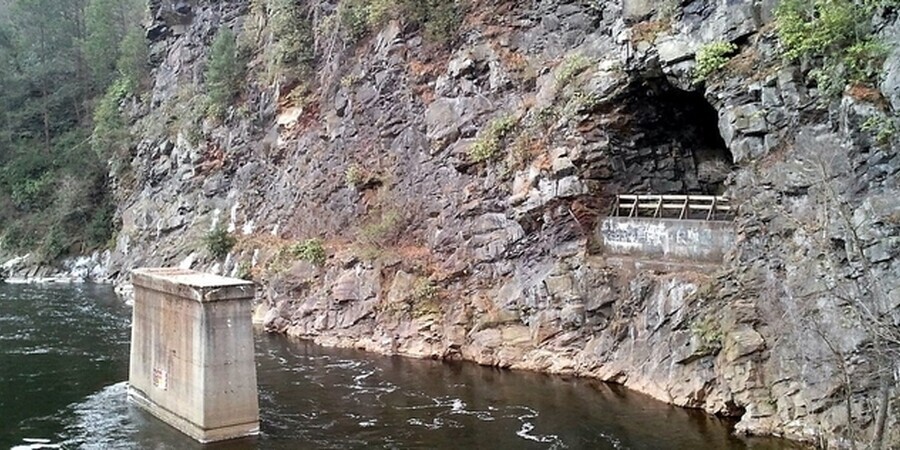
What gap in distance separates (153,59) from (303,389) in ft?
156

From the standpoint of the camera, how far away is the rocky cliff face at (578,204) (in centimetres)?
2009

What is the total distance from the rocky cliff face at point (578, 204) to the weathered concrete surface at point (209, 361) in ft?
35.0

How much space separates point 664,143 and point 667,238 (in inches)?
223

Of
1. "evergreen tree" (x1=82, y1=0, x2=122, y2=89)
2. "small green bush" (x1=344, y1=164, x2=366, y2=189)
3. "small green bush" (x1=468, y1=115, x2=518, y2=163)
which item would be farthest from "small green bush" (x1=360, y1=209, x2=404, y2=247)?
"evergreen tree" (x1=82, y1=0, x2=122, y2=89)

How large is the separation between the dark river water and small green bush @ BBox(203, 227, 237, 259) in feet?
39.1

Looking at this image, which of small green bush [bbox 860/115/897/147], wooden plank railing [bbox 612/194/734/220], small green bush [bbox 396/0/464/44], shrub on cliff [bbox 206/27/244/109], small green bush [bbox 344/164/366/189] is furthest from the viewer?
shrub on cliff [bbox 206/27/244/109]

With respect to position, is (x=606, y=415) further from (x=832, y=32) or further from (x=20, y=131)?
(x=20, y=131)

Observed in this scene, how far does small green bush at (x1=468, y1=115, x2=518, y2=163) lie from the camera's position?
33.0m

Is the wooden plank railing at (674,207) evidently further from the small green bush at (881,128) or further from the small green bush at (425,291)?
the small green bush at (425,291)

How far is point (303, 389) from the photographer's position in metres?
26.0

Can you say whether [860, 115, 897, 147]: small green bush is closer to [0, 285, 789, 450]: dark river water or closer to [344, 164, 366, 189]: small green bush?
[0, 285, 789, 450]: dark river water

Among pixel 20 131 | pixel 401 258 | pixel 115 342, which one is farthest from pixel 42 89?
pixel 401 258

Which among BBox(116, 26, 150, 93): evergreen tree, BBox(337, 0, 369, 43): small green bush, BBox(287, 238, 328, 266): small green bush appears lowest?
BBox(287, 238, 328, 266): small green bush

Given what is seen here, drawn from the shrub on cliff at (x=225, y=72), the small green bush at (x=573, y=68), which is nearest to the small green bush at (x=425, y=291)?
the small green bush at (x=573, y=68)
